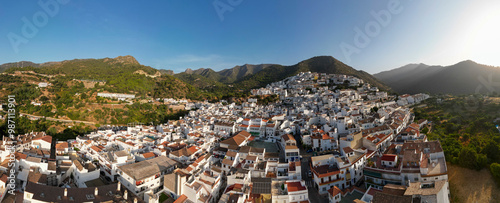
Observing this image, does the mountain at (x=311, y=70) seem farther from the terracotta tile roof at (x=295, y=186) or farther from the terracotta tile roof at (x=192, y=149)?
the terracotta tile roof at (x=295, y=186)

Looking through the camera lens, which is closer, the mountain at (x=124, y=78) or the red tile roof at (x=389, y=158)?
the red tile roof at (x=389, y=158)

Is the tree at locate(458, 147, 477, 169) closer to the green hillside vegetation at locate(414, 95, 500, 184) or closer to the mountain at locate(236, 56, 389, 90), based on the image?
the green hillside vegetation at locate(414, 95, 500, 184)

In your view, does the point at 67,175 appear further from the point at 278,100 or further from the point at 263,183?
the point at 278,100

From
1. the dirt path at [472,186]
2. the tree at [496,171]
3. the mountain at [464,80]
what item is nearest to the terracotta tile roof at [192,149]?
the dirt path at [472,186]

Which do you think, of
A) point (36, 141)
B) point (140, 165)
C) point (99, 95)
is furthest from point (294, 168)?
point (99, 95)

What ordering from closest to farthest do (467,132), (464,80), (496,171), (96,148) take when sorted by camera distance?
(496,171), (96,148), (467,132), (464,80)

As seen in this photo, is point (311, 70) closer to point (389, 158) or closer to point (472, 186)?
point (389, 158)

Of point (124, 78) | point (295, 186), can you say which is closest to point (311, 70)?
point (124, 78)
